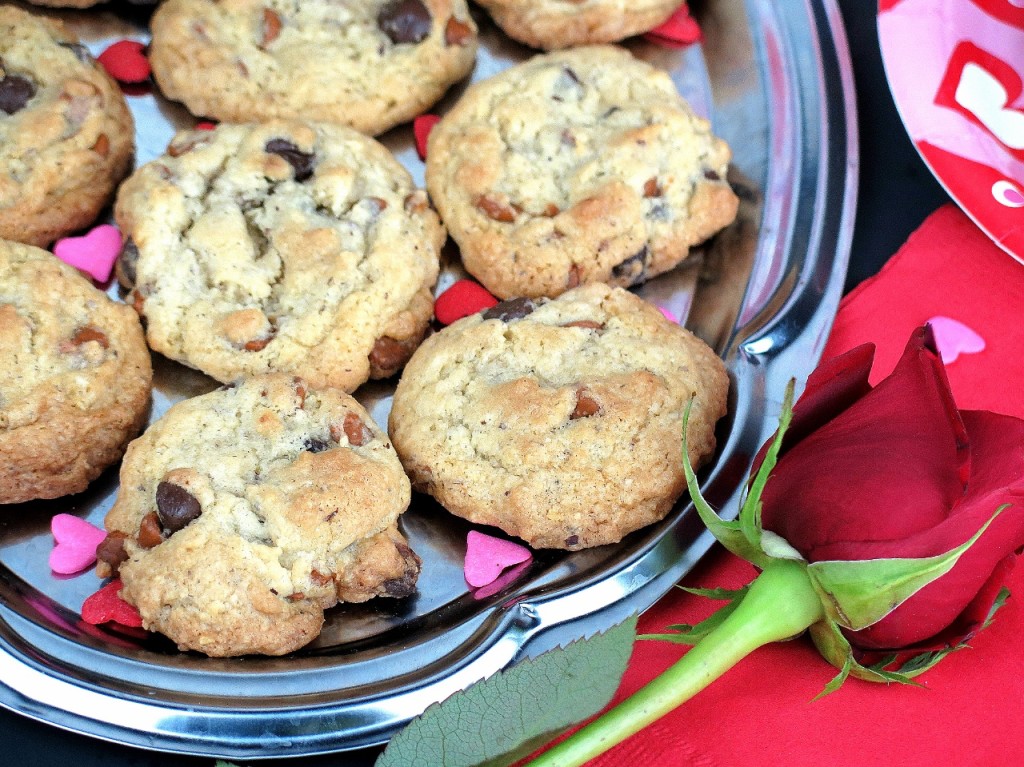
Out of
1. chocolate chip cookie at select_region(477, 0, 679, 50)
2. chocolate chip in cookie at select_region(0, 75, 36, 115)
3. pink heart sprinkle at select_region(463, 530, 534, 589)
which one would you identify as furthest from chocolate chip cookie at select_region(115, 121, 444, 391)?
chocolate chip cookie at select_region(477, 0, 679, 50)

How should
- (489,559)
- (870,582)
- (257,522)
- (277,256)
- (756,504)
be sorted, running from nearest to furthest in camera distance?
1. (870,582)
2. (756,504)
3. (257,522)
4. (489,559)
5. (277,256)

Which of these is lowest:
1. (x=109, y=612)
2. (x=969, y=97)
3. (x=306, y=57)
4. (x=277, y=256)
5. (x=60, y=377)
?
(x=109, y=612)

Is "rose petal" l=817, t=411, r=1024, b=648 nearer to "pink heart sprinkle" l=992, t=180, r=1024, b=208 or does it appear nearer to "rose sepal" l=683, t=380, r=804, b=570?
"rose sepal" l=683, t=380, r=804, b=570

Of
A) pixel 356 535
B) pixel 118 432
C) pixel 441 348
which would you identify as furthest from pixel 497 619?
pixel 118 432

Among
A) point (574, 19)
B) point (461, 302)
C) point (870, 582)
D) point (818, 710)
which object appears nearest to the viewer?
point (870, 582)

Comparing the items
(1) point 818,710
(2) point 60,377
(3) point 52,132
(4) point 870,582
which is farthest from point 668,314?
(3) point 52,132

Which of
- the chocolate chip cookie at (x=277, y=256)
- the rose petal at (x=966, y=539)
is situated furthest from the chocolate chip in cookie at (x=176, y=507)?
the rose petal at (x=966, y=539)

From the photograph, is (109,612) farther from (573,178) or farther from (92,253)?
(573,178)
